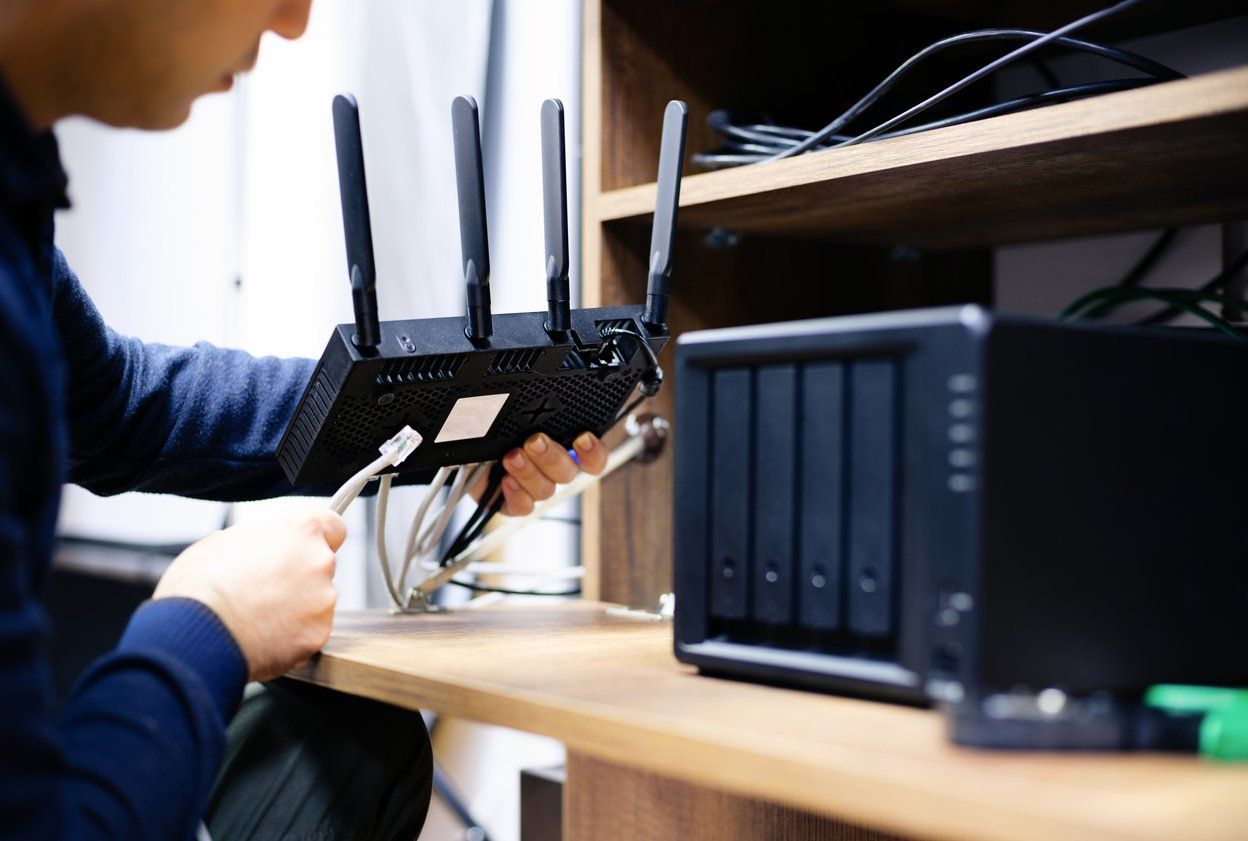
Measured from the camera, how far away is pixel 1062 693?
504mm

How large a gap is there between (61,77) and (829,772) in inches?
18.7

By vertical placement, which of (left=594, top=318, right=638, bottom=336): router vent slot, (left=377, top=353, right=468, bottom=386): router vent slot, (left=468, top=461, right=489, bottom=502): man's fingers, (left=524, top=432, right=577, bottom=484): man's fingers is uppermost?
(left=594, top=318, right=638, bottom=336): router vent slot

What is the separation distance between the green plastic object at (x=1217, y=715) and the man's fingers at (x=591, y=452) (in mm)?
491

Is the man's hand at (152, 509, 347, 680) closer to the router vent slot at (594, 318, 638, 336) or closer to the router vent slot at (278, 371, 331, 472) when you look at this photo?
the router vent slot at (278, 371, 331, 472)

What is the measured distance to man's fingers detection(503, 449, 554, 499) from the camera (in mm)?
878

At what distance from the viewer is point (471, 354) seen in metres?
0.73

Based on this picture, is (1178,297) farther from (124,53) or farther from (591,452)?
(124,53)

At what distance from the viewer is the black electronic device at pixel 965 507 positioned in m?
0.48

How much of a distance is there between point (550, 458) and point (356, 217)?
0.93 ft

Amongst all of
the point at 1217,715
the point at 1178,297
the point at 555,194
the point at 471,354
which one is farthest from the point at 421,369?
the point at 1178,297

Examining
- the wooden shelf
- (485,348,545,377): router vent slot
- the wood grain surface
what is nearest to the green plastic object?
the wood grain surface

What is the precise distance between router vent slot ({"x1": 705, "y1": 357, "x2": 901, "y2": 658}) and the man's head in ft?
1.02

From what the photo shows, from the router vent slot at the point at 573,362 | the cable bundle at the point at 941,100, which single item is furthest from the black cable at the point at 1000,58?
the router vent slot at the point at 573,362

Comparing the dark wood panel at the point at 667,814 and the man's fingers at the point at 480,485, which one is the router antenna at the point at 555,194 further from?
the dark wood panel at the point at 667,814
